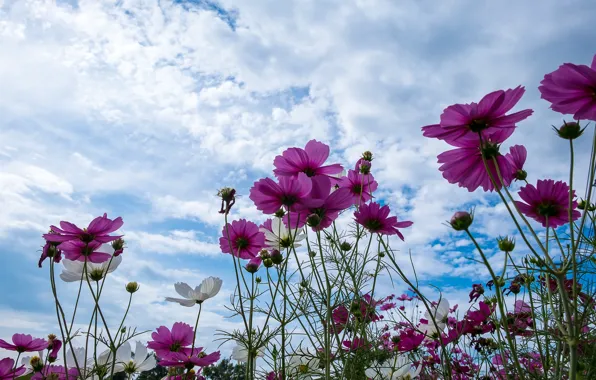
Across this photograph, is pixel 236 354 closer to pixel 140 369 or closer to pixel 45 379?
pixel 140 369

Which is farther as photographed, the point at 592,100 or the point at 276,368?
the point at 276,368

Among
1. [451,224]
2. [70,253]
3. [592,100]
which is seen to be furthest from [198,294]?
[592,100]

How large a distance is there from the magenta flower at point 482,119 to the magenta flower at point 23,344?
4.53 feet

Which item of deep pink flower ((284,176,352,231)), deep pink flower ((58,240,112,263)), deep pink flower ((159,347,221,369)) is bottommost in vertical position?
deep pink flower ((159,347,221,369))

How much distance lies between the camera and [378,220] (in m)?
1.14

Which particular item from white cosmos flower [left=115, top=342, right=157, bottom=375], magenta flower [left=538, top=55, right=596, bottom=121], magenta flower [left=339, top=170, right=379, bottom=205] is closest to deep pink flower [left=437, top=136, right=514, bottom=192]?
magenta flower [left=538, top=55, right=596, bottom=121]

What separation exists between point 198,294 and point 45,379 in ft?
1.58

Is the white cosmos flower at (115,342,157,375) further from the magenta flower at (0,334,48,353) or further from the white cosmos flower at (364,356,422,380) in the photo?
the white cosmos flower at (364,356,422,380)

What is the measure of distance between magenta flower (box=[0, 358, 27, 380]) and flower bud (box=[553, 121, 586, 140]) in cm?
158

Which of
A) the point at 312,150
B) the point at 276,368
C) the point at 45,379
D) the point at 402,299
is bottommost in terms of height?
the point at 45,379

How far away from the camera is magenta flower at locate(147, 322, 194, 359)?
138 centimetres

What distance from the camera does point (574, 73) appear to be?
0.65m

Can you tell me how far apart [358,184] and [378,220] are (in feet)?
0.94

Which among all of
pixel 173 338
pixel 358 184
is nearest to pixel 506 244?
pixel 358 184
